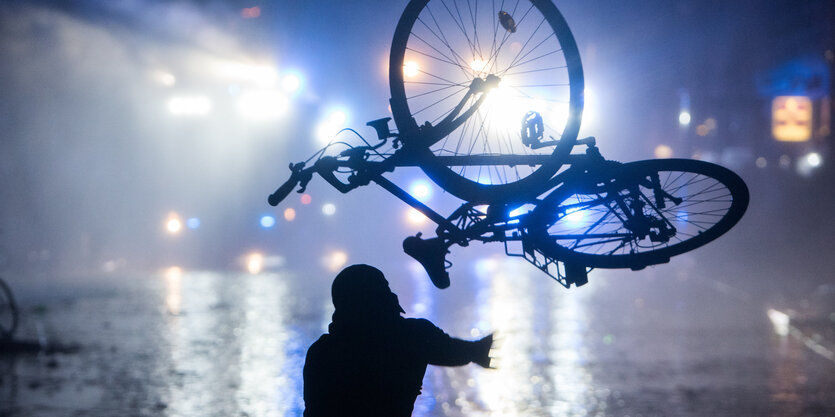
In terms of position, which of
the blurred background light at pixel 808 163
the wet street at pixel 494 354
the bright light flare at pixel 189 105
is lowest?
the wet street at pixel 494 354

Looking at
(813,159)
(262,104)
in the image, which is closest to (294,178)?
(262,104)

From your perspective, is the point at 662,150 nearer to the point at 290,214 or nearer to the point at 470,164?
the point at 290,214

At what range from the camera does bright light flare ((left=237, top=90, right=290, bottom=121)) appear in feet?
145

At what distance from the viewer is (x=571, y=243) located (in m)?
4.34

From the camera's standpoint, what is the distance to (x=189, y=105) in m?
44.8

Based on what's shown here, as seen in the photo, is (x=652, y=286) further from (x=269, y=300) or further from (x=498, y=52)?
(x=498, y=52)

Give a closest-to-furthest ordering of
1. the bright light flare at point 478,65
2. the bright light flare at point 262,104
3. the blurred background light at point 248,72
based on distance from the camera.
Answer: the bright light flare at point 478,65 < the blurred background light at point 248,72 < the bright light flare at point 262,104

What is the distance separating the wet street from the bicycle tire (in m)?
0.48

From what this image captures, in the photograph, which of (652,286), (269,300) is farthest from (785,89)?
(269,300)

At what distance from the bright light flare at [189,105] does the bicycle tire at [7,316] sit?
2772 cm

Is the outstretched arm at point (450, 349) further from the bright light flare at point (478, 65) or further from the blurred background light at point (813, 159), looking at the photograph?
the blurred background light at point (813, 159)

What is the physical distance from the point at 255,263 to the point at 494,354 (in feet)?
101

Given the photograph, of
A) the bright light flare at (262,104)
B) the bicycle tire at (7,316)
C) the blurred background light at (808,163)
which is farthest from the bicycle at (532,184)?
the blurred background light at (808,163)

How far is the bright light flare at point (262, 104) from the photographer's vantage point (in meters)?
44.2
